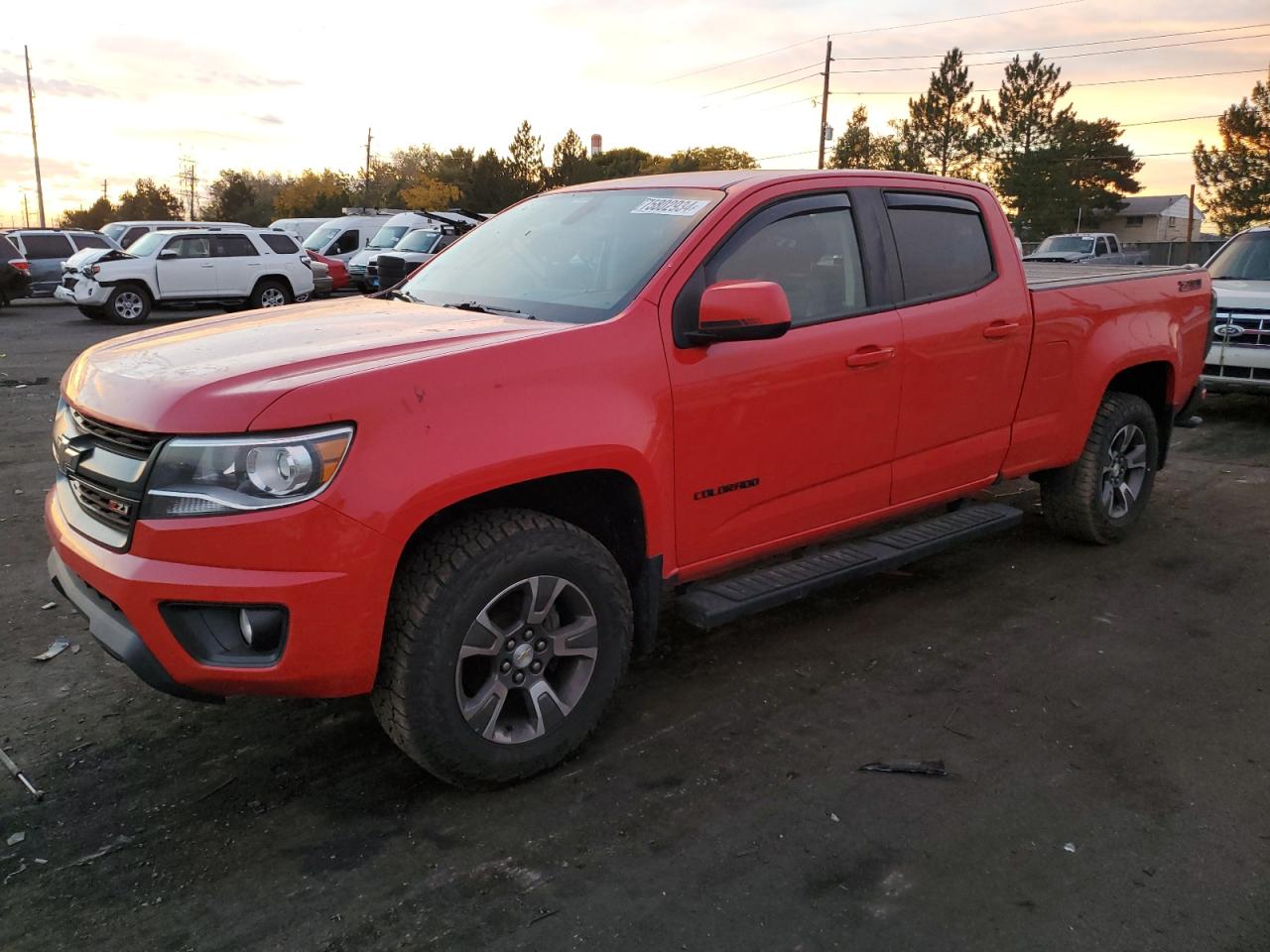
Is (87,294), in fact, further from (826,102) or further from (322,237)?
(826,102)

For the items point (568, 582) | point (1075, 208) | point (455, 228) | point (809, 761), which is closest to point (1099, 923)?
point (809, 761)

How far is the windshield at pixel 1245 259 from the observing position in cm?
973

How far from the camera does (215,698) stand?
2861 millimetres

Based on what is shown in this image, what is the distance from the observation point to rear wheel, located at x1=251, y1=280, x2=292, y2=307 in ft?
66.4

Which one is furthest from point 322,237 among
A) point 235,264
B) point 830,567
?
point 830,567

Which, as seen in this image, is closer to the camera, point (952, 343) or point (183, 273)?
point (952, 343)

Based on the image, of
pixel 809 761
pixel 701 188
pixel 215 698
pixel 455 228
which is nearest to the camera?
pixel 215 698

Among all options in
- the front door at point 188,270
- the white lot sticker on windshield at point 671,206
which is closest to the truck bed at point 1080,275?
the white lot sticker on windshield at point 671,206

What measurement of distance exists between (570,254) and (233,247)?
59.0ft

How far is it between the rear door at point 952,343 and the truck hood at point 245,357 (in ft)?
5.57

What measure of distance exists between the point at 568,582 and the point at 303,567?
32.9 inches

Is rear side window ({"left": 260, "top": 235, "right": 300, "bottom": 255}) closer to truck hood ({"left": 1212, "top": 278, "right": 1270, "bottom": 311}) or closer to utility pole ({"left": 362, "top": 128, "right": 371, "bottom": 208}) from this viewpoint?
truck hood ({"left": 1212, "top": 278, "right": 1270, "bottom": 311})

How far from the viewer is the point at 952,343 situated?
4.35m

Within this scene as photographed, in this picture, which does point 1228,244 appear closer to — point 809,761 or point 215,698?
point 809,761
